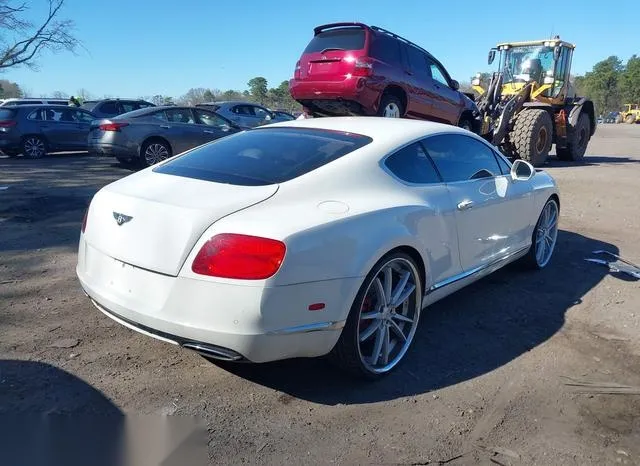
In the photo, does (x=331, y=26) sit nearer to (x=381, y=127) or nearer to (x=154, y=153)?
(x=154, y=153)

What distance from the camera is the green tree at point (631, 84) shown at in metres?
86.9

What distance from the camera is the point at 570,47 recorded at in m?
13.8

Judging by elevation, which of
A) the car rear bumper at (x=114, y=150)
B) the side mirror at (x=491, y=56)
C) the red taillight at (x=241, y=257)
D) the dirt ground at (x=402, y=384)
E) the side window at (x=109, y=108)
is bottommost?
the dirt ground at (x=402, y=384)

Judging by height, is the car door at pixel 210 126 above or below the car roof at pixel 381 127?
below

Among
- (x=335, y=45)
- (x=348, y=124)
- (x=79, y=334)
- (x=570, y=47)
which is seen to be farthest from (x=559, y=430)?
(x=570, y=47)

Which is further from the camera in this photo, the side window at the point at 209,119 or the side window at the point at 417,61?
the side window at the point at 209,119

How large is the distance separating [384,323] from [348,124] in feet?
5.12

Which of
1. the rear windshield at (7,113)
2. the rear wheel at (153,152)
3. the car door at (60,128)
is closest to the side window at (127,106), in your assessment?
the car door at (60,128)

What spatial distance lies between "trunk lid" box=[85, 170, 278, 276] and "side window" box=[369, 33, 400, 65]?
22.9 feet

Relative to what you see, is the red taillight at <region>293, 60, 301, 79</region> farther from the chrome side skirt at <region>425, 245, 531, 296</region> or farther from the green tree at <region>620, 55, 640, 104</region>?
the green tree at <region>620, 55, 640, 104</region>

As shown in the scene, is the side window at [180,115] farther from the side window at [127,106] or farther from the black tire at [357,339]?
the black tire at [357,339]

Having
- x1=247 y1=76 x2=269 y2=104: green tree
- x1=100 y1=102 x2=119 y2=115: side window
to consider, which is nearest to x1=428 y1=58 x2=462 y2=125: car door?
x1=100 y1=102 x2=119 y2=115: side window

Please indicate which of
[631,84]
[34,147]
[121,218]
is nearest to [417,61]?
[121,218]

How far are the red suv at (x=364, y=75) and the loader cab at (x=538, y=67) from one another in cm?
417
